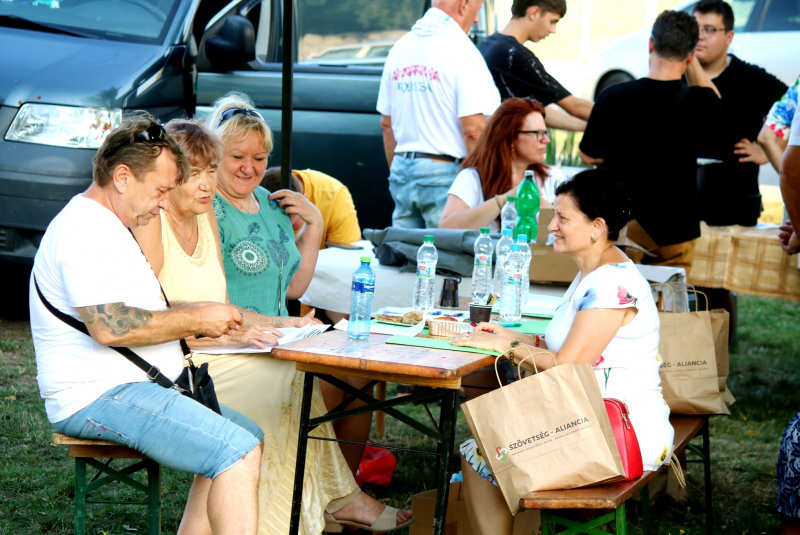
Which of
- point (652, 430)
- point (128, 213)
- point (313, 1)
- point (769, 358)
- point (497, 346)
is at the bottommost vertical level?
point (769, 358)

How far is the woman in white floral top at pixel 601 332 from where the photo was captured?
2.70 meters

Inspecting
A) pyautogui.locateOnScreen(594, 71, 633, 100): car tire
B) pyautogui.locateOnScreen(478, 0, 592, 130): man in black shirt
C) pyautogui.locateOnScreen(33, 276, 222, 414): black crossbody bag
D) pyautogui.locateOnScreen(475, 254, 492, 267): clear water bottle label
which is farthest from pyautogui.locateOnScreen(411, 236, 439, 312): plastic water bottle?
pyautogui.locateOnScreen(594, 71, 633, 100): car tire

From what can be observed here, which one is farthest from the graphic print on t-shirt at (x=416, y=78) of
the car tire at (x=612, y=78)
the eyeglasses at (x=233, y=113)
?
the car tire at (x=612, y=78)

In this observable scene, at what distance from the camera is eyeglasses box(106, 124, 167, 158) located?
2.47 m

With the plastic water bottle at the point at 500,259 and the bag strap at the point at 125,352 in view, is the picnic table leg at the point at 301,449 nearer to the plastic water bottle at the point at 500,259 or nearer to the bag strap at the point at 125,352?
the bag strap at the point at 125,352

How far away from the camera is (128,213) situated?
2494 millimetres

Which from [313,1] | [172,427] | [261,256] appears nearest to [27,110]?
[313,1]

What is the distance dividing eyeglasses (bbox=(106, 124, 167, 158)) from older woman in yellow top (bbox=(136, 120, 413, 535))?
41 cm

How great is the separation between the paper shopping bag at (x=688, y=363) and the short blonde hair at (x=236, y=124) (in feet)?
5.53

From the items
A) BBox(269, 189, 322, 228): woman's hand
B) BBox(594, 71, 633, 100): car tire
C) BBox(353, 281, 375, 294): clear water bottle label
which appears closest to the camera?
BBox(353, 281, 375, 294): clear water bottle label

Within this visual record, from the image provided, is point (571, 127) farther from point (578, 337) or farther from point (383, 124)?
point (578, 337)

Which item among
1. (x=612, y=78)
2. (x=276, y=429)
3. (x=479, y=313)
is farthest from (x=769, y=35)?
(x=276, y=429)

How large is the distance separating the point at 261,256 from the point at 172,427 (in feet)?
3.74

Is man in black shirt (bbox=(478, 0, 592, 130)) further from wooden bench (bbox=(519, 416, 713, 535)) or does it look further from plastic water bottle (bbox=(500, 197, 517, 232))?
wooden bench (bbox=(519, 416, 713, 535))
